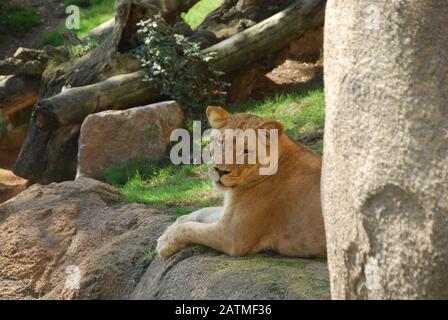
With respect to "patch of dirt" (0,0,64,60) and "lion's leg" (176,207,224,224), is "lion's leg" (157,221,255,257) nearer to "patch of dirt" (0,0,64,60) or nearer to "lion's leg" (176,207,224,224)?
"lion's leg" (176,207,224,224)

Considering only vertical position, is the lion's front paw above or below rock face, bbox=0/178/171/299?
above

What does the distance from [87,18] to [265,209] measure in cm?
1267

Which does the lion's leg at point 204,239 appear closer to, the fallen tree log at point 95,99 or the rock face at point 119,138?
the rock face at point 119,138

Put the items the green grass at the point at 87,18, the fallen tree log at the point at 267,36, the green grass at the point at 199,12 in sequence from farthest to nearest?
the green grass at the point at 87,18
the green grass at the point at 199,12
the fallen tree log at the point at 267,36

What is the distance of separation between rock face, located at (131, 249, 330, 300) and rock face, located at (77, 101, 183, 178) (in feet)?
18.0

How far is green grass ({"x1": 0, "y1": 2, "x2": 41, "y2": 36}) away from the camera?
18.1 metres

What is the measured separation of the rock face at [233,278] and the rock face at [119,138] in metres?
5.49

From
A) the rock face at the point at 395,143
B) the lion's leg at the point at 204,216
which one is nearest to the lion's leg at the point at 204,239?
the lion's leg at the point at 204,216

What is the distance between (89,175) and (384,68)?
8.39 m

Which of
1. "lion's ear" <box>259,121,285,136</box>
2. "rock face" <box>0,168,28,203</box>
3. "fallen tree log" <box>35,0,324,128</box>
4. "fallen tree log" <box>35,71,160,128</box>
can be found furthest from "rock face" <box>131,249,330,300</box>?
"rock face" <box>0,168,28,203</box>

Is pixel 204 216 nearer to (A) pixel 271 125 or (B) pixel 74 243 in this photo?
(A) pixel 271 125

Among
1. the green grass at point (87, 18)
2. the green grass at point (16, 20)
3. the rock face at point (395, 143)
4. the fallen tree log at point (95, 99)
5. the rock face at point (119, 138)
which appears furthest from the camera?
the green grass at point (16, 20)

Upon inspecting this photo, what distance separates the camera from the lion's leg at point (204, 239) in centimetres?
579
